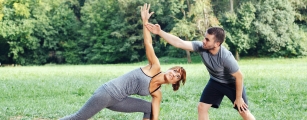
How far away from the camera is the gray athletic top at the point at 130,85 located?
5.65 m

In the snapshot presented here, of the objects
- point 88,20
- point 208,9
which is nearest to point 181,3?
point 208,9

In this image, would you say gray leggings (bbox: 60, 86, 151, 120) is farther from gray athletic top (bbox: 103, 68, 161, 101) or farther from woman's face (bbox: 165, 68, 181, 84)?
woman's face (bbox: 165, 68, 181, 84)

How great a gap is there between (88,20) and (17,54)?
411 inches

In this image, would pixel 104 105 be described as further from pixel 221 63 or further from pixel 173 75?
pixel 221 63

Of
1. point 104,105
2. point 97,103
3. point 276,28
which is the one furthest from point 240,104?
point 276,28

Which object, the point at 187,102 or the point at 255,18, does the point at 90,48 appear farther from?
the point at 187,102

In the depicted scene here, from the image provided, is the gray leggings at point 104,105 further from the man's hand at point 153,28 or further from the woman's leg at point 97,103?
the man's hand at point 153,28

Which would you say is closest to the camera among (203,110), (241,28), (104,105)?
(104,105)

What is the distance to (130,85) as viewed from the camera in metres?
5.68

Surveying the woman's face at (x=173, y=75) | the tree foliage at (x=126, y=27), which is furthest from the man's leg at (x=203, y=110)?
the tree foliage at (x=126, y=27)

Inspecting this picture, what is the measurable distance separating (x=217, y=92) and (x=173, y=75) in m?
1.40

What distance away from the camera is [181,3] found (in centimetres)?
4397

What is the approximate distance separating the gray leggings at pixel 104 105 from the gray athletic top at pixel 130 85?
0.09 metres

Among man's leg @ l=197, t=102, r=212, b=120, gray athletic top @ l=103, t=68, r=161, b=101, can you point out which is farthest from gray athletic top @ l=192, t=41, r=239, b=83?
gray athletic top @ l=103, t=68, r=161, b=101
